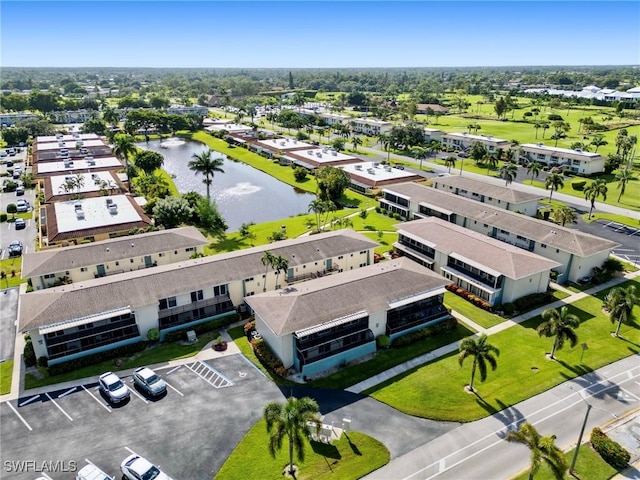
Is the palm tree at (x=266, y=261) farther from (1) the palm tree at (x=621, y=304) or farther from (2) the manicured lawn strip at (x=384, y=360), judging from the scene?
(1) the palm tree at (x=621, y=304)

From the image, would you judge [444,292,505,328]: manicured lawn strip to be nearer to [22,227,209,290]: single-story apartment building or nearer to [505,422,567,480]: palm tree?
[505,422,567,480]: palm tree

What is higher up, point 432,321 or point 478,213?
point 478,213

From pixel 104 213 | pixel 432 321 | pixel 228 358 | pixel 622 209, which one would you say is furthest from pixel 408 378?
pixel 622 209

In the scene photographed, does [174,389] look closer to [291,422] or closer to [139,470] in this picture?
[139,470]

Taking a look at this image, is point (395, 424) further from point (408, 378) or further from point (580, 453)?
point (580, 453)

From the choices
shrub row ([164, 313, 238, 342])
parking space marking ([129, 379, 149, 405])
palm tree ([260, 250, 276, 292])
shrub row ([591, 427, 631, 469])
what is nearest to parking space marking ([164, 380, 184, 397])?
parking space marking ([129, 379, 149, 405])

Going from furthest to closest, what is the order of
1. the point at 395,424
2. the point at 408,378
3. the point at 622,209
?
the point at 622,209, the point at 408,378, the point at 395,424
